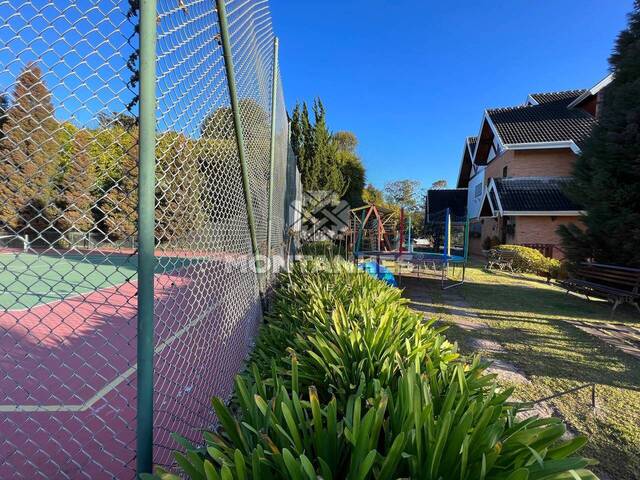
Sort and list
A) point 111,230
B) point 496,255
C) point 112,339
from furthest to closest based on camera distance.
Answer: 1. point 496,255
2. point 112,339
3. point 111,230

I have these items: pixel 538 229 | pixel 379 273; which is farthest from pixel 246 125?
pixel 538 229

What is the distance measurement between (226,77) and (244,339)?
99.8 inches

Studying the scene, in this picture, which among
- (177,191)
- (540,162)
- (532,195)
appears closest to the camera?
(177,191)

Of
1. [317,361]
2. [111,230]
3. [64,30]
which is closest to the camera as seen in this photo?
[64,30]

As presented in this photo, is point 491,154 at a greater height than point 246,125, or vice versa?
point 491,154

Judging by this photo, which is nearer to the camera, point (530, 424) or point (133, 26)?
point (133, 26)

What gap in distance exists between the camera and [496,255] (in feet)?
48.8

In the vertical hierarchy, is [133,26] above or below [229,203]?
above

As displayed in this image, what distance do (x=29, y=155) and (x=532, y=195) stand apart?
778 inches

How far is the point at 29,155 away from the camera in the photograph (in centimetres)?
130

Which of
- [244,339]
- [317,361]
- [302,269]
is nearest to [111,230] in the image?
[317,361]

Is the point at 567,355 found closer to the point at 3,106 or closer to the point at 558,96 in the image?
the point at 3,106

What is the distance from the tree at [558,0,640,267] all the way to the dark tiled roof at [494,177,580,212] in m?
7.75

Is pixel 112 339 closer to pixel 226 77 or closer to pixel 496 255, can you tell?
pixel 226 77
